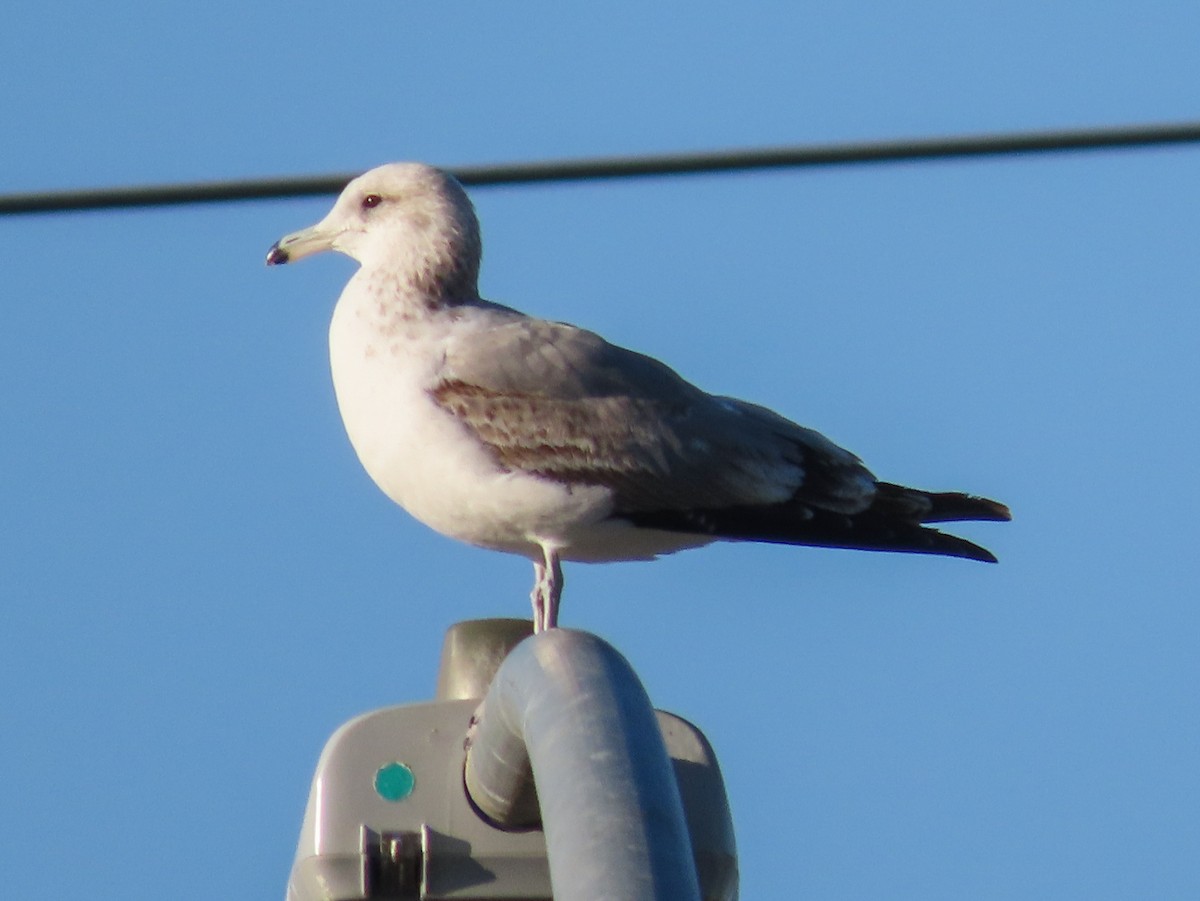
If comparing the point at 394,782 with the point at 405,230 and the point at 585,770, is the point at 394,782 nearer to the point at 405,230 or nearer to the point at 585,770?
the point at 585,770

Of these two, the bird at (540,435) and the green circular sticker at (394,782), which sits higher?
the bird at (540,435)

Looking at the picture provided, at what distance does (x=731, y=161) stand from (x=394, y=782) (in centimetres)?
284

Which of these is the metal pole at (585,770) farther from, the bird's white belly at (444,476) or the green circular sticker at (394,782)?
the bird's white belly at (444,476)

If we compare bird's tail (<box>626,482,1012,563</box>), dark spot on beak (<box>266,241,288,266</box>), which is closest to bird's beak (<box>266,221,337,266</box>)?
dark spot on beak (<box>266,241,288,266</box>)

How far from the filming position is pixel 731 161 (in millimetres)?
5832

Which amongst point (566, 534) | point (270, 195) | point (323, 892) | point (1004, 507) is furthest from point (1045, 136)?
point (323, 892)

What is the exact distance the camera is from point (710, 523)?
5965mm

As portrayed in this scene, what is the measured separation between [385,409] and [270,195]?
2.13ft

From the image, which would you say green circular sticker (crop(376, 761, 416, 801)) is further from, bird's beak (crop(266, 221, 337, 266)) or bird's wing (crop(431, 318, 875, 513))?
bird's beak (crop(266, 221, 337, 266))

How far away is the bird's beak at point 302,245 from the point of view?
6.64 m

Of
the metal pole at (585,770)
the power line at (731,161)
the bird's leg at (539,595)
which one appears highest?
the power line at (731,161)

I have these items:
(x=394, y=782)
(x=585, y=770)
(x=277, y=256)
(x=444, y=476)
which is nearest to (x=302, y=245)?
(x=277, y=256)

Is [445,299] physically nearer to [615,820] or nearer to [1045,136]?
[1045,136]

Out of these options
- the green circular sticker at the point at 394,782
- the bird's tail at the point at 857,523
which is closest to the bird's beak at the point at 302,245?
the bird's tail at the point at 857,523
